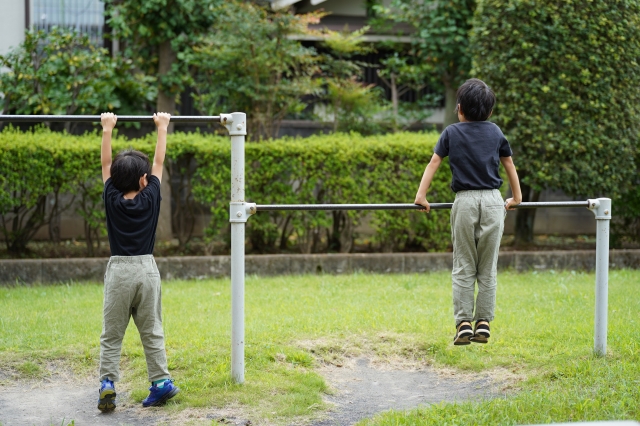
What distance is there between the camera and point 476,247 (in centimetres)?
510

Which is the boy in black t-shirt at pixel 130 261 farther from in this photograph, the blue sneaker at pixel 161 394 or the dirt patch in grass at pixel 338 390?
the dirt patch in grass at pixel 338 390

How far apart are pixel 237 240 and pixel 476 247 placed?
1561 millimetres

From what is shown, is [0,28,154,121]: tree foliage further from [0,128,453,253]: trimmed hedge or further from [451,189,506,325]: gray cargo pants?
[451,189,506,325]: gray cargo pants

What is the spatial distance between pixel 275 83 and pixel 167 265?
124 inches

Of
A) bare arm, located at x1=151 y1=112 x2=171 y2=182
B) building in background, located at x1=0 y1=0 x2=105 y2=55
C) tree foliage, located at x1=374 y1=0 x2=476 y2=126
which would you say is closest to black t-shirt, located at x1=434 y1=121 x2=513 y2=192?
bare arm, located at x1=151 y1=112 x2=171 y2=182

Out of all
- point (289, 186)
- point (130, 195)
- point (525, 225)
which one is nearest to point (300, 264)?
point (289, 186)

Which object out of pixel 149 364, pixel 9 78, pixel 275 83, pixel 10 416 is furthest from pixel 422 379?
pixel 9 78

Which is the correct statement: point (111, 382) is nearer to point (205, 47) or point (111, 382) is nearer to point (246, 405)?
point (246, 405)

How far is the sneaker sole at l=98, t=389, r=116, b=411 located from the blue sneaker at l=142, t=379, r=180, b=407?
20 centimetres

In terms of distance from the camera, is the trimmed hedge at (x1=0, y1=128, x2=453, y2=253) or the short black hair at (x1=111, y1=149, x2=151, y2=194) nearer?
the short black hair at (x1=111, y1=149, x2=151, y2=194)

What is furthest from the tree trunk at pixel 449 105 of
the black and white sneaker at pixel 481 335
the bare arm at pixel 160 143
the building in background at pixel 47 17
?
the bare arm at pixel 160 143

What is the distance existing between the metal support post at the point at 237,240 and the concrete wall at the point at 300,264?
12.9ft

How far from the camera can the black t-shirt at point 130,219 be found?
448 cm

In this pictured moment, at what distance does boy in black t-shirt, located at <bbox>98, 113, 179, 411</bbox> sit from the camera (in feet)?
14.8
